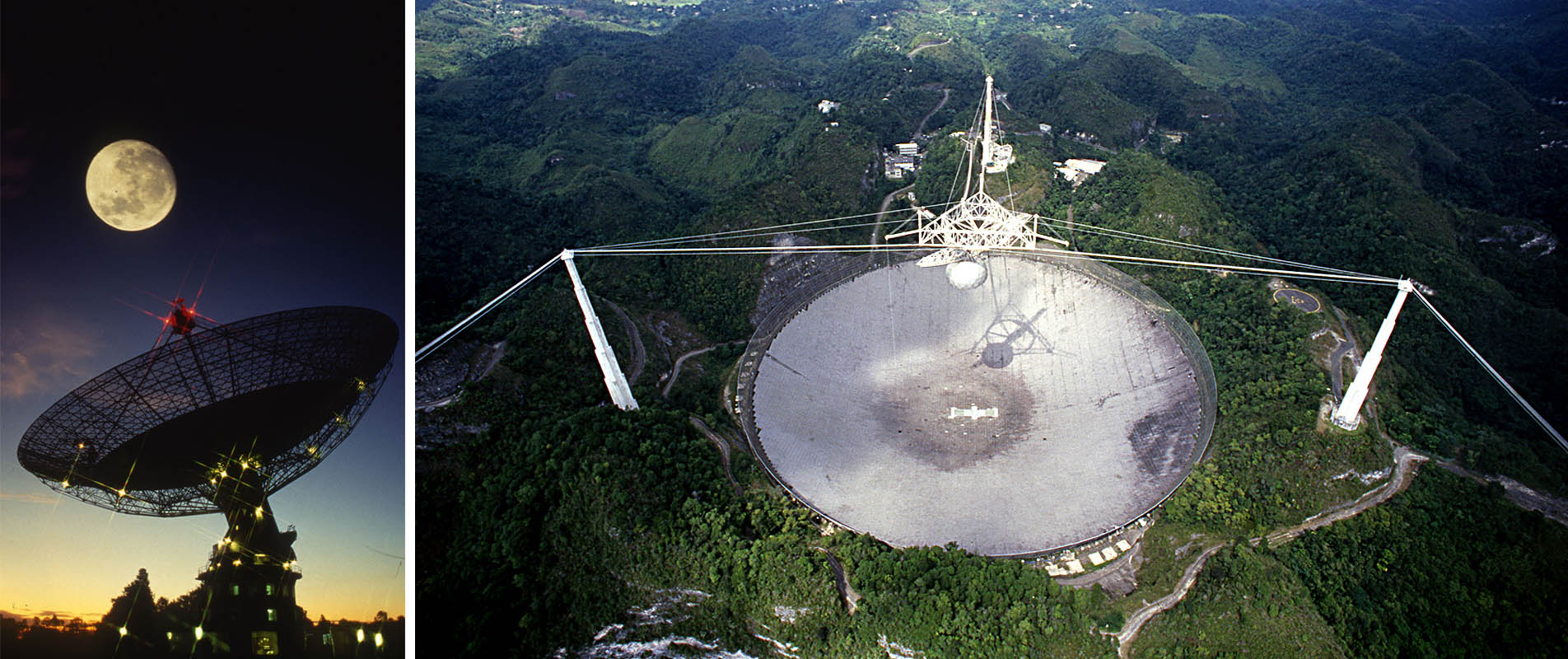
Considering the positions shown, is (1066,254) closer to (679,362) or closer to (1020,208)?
(1020,208)

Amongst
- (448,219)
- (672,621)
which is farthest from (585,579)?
(448,219)

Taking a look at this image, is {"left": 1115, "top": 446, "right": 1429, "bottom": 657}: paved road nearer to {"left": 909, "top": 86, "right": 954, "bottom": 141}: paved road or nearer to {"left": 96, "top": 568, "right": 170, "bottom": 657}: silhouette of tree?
{"left": 96, "top": 568, "right": 170, "bottom": 657}: silhouette of tree

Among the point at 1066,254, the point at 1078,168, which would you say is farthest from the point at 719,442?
the point at 1078,168

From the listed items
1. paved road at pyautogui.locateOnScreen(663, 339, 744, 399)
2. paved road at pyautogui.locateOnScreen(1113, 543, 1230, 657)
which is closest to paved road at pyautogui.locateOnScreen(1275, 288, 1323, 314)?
paved road at pyautogui.locateOnScreen(1113, 543, 1230, 657)

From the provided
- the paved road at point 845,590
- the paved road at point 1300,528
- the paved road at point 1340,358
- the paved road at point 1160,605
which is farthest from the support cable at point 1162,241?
the paved road at point 845,590

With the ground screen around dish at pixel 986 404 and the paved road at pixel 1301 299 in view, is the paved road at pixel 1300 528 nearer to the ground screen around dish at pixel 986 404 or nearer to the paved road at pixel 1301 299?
the ground screen around dish at pixel 986 404

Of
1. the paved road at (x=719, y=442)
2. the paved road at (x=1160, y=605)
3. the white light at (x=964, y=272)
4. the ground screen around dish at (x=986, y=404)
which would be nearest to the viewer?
the paved road at (x=1160, y=605)
